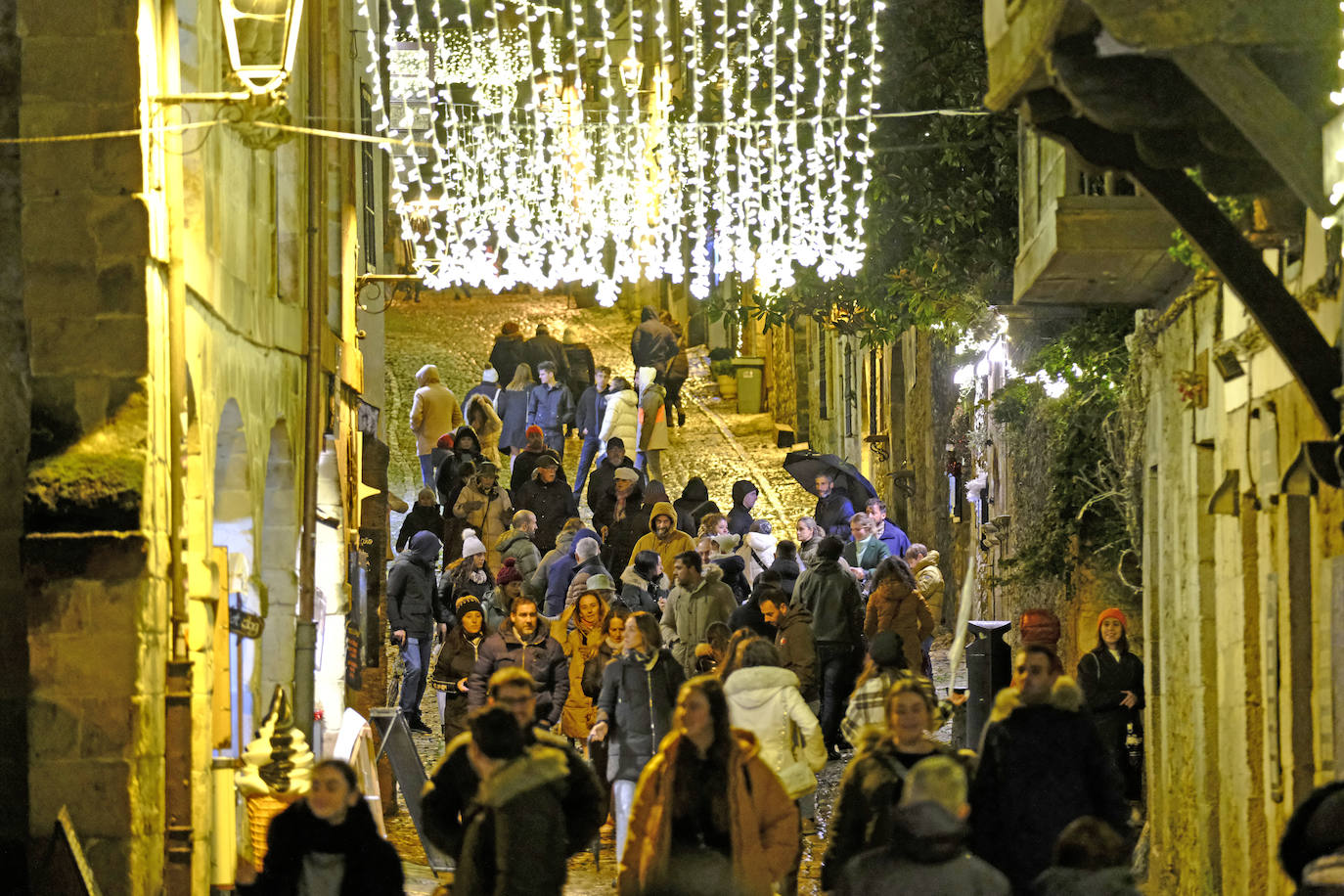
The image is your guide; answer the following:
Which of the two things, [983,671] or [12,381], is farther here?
[983,671]

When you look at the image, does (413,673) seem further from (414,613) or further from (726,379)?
(726,379)

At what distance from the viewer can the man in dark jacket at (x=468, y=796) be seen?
277 inches

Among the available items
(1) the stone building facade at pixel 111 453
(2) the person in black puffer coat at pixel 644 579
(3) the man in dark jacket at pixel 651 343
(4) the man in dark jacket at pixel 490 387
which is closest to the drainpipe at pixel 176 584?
(1) the stone building facade at pixel 111 453

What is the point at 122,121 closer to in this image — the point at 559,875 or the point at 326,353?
the point at 559,875

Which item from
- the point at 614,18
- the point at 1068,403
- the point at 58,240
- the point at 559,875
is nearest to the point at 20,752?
the point at 58,240

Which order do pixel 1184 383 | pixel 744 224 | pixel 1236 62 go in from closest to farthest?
pixel 1236 62
pixel 1184 383
pixel 744 224

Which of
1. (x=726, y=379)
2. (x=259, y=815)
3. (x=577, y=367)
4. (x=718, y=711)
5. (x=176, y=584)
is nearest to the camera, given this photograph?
(x=718, y=711)

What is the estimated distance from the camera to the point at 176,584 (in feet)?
33.3

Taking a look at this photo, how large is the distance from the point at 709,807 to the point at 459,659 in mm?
6523

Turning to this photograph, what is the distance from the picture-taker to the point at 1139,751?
1410cm

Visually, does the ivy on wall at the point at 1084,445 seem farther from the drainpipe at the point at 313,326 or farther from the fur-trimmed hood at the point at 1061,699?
the fur-trimmed hood at the point at 1061,699

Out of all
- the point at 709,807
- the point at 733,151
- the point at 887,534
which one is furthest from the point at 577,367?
the point at 709,807

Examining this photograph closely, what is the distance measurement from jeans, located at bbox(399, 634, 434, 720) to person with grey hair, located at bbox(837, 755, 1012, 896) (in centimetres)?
1173

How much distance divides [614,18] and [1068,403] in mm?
36324
